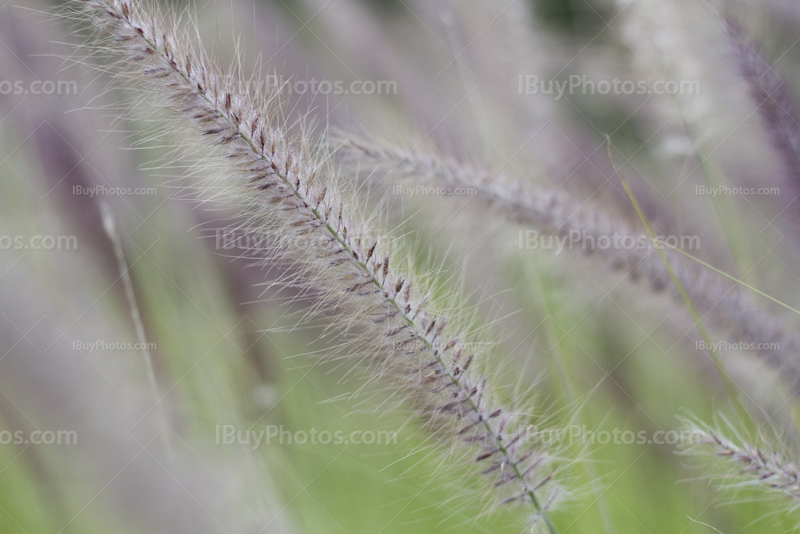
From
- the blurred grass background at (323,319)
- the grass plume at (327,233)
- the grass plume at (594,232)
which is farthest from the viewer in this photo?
the blurred grass background at (323,319)

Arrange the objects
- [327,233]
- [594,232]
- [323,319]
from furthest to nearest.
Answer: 1. [323,319]
2. [594,232]
3. [327,233]

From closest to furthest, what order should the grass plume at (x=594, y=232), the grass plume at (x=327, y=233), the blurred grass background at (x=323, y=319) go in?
1. the grass plume at (x=327, y=233)
2. the grass plume at (x=594, y=232)
3. the blurred grass background at (x=323, y=319)

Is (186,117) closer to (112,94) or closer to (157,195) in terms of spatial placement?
(157,195)

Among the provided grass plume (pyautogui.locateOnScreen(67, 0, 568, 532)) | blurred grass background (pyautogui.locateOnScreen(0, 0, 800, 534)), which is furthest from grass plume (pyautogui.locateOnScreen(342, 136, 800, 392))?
grass plume (pyautogui.locateOnScreen(67, 0, 568, 532))

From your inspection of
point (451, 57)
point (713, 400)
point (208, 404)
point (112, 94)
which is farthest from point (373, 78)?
point (713, 400)

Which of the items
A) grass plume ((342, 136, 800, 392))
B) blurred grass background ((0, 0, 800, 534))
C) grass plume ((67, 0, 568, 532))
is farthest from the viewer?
blurred grass background ((0, 0, 800, 534))

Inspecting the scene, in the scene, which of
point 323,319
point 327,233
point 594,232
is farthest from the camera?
point 323,319

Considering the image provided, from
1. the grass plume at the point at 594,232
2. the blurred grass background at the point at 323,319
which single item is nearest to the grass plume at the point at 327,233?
the grass plume at the point at 594,232

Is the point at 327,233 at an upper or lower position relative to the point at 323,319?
upper

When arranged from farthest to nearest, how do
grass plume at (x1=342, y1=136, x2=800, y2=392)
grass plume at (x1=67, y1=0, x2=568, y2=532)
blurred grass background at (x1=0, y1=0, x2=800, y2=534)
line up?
1. blurred grass background at (x1=0, y1=0, x2=800, y2=534)
2. grass plume at (x1=342, y1=136, x2=800, y2=392)
3. grass plume at (x1=67, y1=0, x2=568, y2=532)

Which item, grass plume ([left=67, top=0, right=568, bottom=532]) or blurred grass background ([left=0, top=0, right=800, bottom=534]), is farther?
blurred grass background ([left=0, top=0, right=800, bottom=534])

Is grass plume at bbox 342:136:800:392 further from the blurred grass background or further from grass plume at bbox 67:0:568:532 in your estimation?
grass plume at bbox 67:0:568:532

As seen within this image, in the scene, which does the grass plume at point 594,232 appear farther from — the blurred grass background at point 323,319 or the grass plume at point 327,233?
the grass plume at point 327,233
